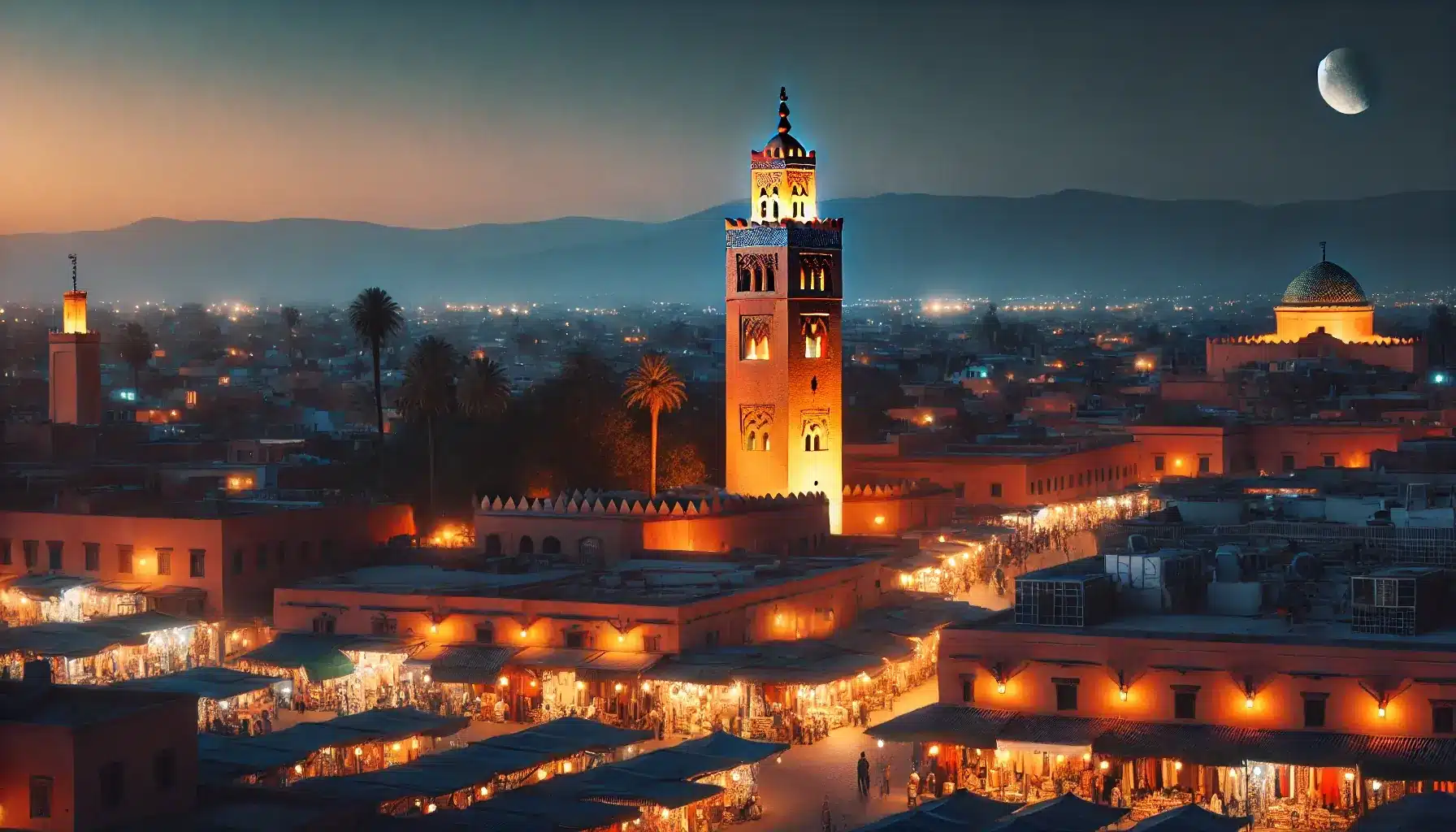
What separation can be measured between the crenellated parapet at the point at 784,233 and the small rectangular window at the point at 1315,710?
19572mm

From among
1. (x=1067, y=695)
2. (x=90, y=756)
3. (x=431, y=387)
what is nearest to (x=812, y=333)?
(x=431, y=387)

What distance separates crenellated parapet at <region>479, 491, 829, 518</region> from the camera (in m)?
40.7

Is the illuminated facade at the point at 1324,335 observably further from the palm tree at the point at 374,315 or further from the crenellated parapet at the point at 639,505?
the crenellated parapet at the point at 639,505

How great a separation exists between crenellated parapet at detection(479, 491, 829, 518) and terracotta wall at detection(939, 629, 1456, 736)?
41.3ft

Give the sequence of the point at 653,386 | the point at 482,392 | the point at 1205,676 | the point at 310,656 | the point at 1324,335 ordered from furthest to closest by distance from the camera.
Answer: the point at 1324,335 → the point at 482,392 → the point at 653,386 → the point at 310,656 → the point at 1205,676

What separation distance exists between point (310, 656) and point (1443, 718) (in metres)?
16.0

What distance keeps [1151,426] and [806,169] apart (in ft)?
69.6

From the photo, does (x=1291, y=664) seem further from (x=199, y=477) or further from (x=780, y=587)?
(x=199, y=477)

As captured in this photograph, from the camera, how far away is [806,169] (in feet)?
150

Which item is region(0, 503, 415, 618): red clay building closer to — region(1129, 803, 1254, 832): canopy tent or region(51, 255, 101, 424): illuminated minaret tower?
region(51, 255, 101, 424): illuminated minaret tower

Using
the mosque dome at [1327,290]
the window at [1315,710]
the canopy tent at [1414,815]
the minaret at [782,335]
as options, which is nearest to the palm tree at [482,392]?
the minaret at [782,335]

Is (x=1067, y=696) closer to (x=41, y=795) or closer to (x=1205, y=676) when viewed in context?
(x=1205, y=676)

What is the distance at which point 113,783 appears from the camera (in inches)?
866

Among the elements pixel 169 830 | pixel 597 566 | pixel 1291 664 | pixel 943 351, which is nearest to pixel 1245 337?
pixel 597 566
